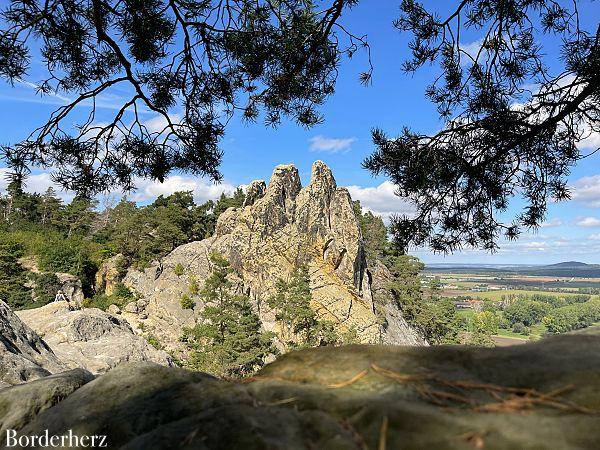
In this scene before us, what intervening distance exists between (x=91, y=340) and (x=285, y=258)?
18.3 metres

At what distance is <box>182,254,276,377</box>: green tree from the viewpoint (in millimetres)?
19109

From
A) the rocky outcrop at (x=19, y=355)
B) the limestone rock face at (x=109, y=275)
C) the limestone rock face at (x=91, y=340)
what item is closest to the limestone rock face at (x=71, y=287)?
the limestone rock face at (x=109, y=275)

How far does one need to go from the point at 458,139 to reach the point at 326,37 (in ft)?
5.65

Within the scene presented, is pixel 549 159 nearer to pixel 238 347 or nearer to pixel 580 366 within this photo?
pixel 580 366

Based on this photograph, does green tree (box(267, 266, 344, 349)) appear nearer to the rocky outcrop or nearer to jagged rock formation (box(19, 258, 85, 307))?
jagged rock formation (box(19, 258, 85, 307))

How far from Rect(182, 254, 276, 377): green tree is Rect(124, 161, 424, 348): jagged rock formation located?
583 cm

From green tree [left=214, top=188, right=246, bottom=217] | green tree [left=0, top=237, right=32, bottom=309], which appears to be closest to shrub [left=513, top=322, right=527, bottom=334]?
green tree [left=214, top=188, right=246, bottom=217]

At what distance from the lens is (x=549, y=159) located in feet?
13.2

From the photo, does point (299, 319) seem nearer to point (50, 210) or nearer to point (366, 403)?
point (366, 403)

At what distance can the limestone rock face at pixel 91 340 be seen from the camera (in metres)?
10.9

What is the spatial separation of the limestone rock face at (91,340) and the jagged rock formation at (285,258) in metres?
12.2

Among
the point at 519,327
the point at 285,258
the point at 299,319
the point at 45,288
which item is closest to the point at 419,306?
the point at 285,258

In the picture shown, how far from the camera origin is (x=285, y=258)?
98.6 ft

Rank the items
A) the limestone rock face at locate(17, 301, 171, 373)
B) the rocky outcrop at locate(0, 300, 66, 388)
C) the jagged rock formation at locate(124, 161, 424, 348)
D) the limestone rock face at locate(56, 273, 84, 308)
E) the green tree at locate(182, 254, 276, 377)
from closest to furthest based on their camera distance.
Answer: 1. the rocky outcrop at locate(0, 300, 66, 388)
2. the limestone rock face at locate(17, 301, 171, 373)
3. the green tree at locate(182, 254, 276, 377)
4. the jagged rock formation at locate(124, 161, 424, 348)
5. the limestone rock face at locate(56, 273, 84, 308)
